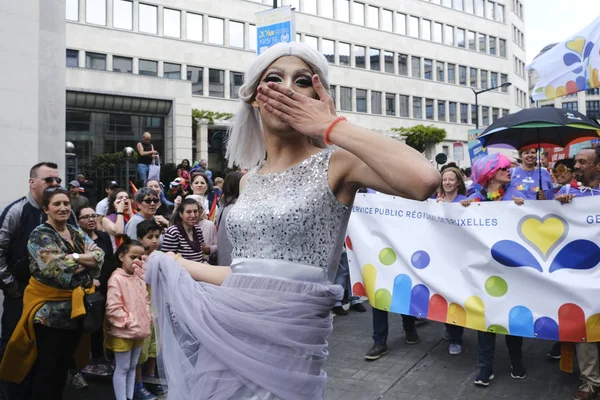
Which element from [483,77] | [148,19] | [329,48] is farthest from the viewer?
[483,77]

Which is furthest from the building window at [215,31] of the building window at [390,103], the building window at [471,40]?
the building window at [471,40]

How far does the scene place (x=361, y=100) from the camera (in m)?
46.1

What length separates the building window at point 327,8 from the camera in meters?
44.1

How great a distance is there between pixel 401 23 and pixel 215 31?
58.1 ft

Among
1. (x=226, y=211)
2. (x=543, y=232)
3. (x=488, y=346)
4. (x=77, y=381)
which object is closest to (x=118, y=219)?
(x=226, y=211)

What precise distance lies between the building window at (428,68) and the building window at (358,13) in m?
7.44

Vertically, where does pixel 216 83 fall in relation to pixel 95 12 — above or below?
below

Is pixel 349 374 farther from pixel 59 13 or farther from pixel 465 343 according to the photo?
pixel 59 13

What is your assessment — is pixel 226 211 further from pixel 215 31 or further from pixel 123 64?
pixel 215 31

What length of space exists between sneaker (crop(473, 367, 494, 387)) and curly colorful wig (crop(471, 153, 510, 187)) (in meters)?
1.92

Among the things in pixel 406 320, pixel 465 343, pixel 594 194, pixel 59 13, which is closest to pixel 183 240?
pixel 406 320

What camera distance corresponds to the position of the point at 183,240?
5.77 m

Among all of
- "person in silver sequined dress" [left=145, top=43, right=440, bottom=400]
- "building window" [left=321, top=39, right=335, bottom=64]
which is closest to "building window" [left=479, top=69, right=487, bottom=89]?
"building window" [left=321, top=39, right=335, bottom=64]

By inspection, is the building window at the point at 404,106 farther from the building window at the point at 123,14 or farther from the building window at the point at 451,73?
the building window at the point at 123,14
